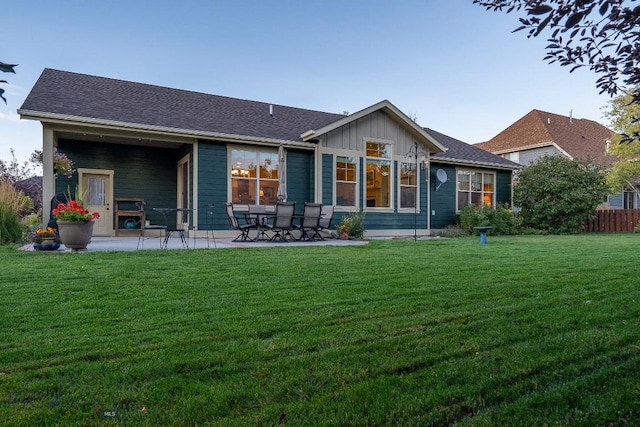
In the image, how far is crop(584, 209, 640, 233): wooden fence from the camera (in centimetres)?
1619

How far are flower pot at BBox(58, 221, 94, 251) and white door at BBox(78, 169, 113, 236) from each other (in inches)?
187

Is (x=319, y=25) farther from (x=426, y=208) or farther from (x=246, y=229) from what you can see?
(x=246, y=229)

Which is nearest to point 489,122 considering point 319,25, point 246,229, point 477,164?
point 477,164

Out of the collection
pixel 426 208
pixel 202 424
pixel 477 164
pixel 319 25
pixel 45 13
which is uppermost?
pixel 319 25

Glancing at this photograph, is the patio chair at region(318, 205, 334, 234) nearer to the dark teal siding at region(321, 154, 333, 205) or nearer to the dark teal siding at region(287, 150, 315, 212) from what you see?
the dark teal siding at region(321, 154, 333, 205)

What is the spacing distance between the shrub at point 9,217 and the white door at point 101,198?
2503mm

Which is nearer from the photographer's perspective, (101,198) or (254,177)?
(254,177)

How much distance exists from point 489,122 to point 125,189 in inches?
976

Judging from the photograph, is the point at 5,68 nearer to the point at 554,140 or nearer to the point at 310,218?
the point at 310,218

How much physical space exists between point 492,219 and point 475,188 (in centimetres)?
180

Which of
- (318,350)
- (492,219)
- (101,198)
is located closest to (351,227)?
(492,219)

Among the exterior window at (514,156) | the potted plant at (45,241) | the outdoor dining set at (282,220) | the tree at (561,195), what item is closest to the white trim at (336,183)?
the outdoor dining set at (282,220)

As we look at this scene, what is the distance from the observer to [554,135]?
23469mm

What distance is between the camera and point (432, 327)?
2623 millimetres
